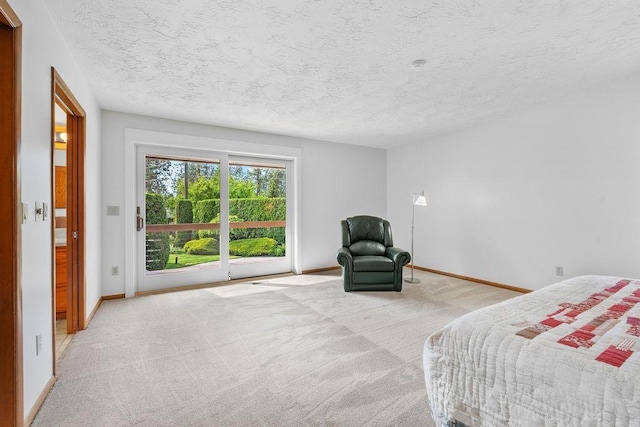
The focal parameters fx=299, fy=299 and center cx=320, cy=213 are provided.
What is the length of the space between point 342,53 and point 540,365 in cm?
240

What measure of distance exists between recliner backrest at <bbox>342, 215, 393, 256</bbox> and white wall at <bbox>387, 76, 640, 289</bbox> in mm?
1146

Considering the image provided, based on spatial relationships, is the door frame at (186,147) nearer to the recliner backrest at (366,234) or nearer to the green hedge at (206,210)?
the green hedge at (206,210)

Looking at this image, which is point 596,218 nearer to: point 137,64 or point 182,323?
point 182,323

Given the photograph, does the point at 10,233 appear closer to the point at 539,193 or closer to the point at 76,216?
the point at 76,216

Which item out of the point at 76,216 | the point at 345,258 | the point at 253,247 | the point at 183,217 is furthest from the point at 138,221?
the point at 345,258

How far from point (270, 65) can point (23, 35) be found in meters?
1.60

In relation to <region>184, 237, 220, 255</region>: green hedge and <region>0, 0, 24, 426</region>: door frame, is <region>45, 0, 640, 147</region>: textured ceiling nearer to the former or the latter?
<region>0, 0, 24, 426</region>: door frame

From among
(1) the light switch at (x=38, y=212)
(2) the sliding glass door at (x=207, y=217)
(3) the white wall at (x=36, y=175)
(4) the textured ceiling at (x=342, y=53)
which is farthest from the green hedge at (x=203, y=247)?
(1) the light switch at (x=38, y=212)

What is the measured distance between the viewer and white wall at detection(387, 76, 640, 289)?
3.22 metres

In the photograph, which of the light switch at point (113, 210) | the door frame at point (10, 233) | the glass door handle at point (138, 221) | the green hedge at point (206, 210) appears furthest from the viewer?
the green hedge at point (206, 210)

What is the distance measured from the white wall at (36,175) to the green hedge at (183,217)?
2302mm

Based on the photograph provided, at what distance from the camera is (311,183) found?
17.6ft

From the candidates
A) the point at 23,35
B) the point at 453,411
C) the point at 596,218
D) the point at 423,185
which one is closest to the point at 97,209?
the point at 23,35

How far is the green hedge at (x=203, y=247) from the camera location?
4.42 metres
